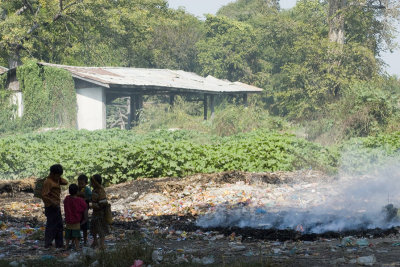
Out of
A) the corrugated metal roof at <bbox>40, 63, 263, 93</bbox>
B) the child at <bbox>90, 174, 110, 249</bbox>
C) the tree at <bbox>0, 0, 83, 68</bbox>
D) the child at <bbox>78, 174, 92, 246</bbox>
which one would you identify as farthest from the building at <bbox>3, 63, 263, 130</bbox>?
the child at <bbox>90, 174, 110, 249</bbox>

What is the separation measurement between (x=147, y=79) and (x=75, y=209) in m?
23.7

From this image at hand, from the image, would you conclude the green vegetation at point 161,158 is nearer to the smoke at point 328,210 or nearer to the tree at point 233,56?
the smoke at point 328,210

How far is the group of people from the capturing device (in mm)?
7902

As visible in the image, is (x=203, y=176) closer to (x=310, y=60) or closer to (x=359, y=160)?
(x=359, y=160)

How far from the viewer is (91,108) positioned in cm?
2878

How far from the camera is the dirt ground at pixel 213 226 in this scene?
266 inches

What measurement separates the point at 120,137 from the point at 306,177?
33.6ft

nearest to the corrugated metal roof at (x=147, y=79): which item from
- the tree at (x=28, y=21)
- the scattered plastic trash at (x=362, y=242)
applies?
the tree at (x=28, y=21)

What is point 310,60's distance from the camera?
116 feet

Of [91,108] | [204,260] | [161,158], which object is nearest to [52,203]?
[204,260]

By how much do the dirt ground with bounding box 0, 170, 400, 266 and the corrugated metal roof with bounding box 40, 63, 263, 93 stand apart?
13.4m

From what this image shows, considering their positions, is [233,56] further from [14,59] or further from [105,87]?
[105,87]

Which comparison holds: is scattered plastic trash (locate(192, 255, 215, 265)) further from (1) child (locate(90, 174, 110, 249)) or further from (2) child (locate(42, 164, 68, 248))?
(2) child (locate(42, 164, 68, 248))

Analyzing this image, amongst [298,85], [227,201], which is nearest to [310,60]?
[298,85]
